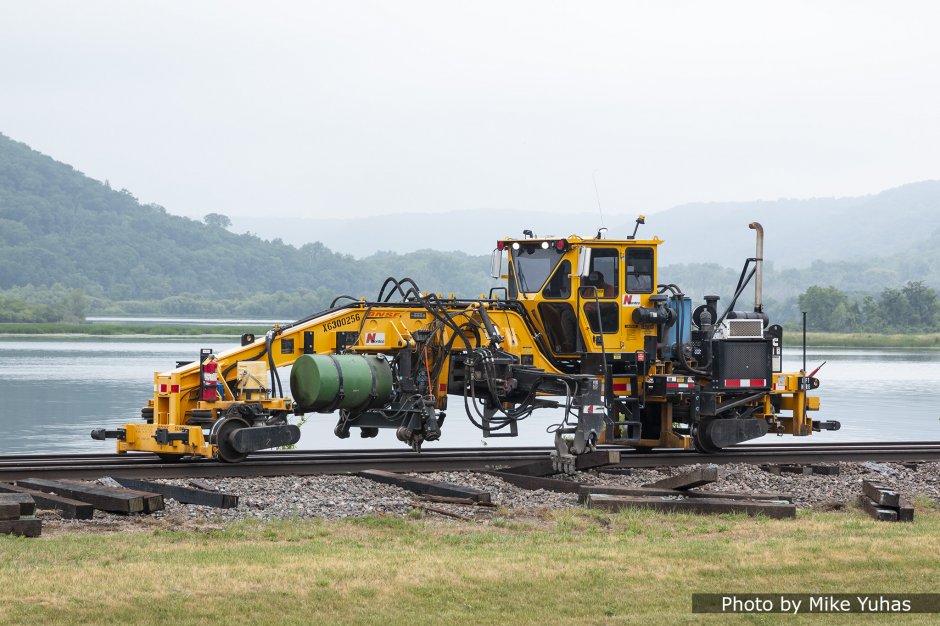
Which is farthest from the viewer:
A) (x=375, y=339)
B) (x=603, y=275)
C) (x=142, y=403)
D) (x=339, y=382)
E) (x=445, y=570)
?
(x=142, y=403)

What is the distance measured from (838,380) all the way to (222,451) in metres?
44.9

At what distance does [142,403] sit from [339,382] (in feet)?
70.2

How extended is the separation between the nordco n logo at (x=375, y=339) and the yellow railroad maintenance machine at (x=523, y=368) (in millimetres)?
43

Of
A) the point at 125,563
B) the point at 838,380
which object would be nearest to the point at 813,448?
the point at 125,563

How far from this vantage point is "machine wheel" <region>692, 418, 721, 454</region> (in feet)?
61.6

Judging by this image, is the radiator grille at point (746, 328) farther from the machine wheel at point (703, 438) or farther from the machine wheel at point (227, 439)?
the machine wheel at point (227, 439)

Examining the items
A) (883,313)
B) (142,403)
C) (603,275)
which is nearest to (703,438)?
(603,275)

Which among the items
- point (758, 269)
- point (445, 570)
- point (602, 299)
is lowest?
point (445, 570)

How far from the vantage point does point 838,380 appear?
5606 cm

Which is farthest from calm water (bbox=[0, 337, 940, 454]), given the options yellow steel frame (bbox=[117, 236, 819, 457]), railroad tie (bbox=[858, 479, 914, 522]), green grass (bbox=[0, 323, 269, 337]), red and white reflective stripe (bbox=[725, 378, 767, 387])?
green grass (bbox=[0, 323, 269, 337])

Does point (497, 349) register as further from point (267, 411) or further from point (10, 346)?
Answer: point (10, 346)

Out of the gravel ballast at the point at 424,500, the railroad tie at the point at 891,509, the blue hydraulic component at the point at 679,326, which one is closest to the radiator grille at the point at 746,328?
the blue hydraulic component at the point at 679,326

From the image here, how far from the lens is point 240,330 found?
9388 centimetres

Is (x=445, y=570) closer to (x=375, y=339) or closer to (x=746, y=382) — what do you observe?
(x=375, y=339)
